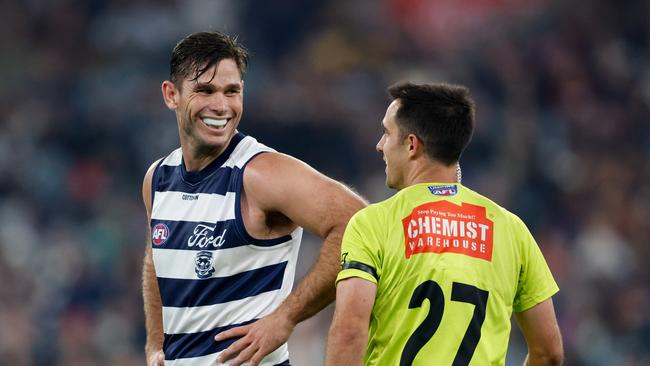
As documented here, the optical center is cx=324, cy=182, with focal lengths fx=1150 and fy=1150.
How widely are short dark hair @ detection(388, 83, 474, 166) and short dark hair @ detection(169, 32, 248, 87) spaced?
3.32 feet

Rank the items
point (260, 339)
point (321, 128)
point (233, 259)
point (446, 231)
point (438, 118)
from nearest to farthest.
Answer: point (446, 231)
point (438, 118)
point (260, 339)
point (233, 259)
point (321, 128)

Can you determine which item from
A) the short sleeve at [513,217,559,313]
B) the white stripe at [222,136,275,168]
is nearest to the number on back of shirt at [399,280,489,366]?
the short sleeve at [513,217,559,313]

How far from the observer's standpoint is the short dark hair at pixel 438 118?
4266mm

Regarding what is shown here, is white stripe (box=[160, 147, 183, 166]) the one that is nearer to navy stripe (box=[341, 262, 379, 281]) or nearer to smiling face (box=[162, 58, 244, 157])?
smiling face (box=[162, 58, 244, 157])

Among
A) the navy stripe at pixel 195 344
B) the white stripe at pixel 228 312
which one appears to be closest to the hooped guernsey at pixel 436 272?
the white stripe at pixel 228 312

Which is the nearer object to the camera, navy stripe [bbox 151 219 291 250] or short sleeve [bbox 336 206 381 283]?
short sleeve [bbox 336 206 381 283]

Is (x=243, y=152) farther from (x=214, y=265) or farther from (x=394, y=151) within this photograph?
(x=394, y=151)

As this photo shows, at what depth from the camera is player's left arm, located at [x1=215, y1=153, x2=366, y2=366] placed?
4625 millimetres

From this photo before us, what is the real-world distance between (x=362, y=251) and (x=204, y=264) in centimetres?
98

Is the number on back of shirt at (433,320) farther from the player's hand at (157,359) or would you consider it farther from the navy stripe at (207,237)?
the player's hand at (157,359)

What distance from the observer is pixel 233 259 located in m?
4.76

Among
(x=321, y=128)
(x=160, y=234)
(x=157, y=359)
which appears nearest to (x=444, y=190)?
(x=160, y=234)

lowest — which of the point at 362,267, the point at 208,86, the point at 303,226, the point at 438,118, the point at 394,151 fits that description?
the point at 362,267

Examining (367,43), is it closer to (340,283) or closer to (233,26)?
(233,26)
